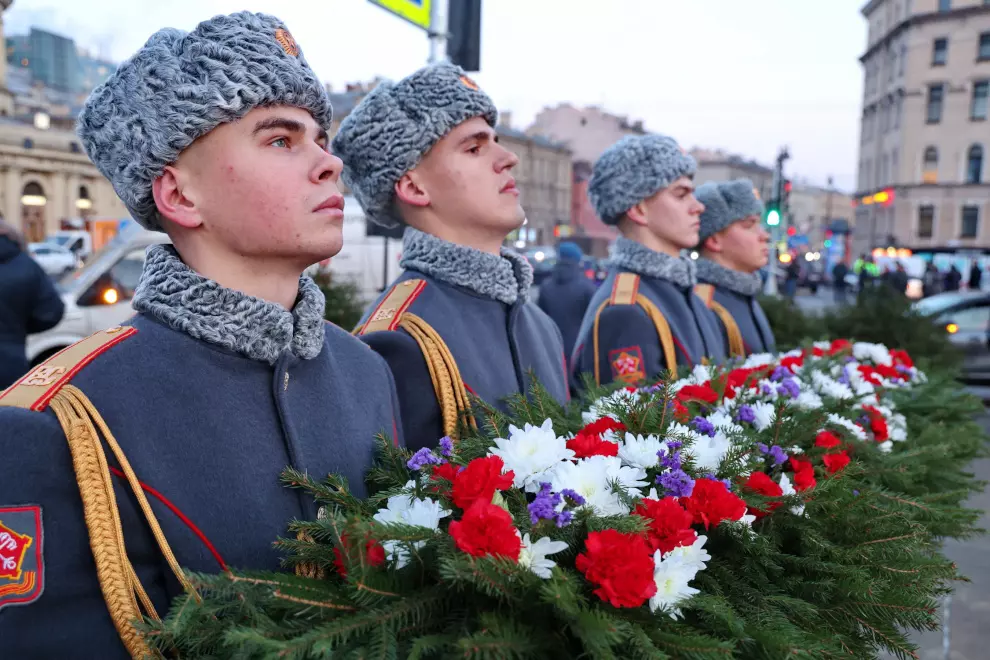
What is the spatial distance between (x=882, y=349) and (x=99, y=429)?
3.93 m

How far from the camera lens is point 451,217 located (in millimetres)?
2893

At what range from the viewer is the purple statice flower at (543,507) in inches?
60.2

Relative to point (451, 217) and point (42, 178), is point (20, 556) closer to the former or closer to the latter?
point (451, 217)

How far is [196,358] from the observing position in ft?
5.81

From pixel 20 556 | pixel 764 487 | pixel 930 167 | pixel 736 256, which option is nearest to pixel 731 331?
pixel 736 256

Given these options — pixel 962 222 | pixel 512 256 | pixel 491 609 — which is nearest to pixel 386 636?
pixel 491 609

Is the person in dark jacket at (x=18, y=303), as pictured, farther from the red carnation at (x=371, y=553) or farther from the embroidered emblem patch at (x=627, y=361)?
the red carnation at (x=371, y=553)

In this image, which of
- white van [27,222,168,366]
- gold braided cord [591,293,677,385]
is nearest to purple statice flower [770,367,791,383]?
gold braided cord [591,293,677,385]

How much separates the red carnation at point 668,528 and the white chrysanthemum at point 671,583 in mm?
34

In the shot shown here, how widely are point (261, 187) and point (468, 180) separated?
3.60 ft

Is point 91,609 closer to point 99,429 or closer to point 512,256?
point 99,429

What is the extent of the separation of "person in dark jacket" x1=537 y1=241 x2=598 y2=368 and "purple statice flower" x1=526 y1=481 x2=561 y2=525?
6.74 metres

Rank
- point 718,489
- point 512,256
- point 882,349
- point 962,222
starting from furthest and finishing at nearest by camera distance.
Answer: point 962,222 < point 882,349 < point 512,256 < point 718,489

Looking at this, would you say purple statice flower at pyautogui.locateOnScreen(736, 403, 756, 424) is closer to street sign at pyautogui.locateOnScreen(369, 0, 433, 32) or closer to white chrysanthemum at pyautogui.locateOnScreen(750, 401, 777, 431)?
white chrysanthemum at pyautogui.locateOnScreen(750, 401, 777, 431)
